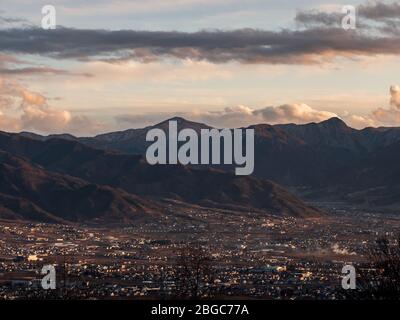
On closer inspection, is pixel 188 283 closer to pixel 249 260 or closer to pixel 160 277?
pixel 160 277

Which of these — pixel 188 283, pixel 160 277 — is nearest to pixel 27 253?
pixel 160 277

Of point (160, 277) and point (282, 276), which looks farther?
point (282, 276)

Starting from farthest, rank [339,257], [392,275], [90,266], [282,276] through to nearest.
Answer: [339,257], [90,266], [282,276], [392,275]

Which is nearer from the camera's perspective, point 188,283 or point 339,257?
point 188,283
